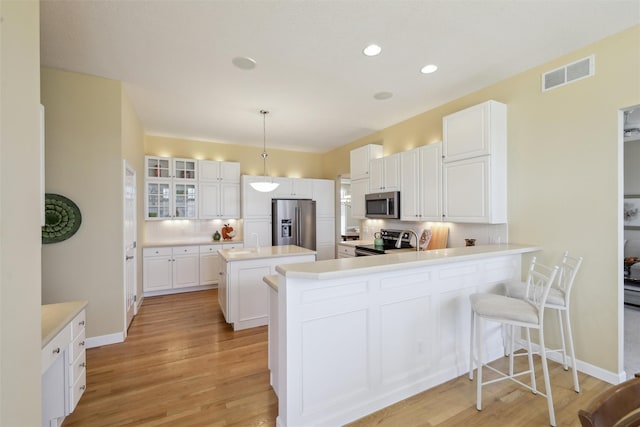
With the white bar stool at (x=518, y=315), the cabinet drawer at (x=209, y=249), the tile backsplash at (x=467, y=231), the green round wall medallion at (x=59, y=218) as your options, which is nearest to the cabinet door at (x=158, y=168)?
the cabinet drawer at (x=209, y=249)

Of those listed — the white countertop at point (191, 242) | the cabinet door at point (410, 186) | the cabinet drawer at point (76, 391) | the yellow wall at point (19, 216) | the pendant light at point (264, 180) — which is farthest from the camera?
the white countertop at point (191, 242)

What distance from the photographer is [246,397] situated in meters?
2.16

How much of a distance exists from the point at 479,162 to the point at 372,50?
1630mm

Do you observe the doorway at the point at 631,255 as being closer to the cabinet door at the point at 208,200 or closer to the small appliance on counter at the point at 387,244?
the small appliance on counter at the point at 387,244

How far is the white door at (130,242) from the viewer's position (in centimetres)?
342

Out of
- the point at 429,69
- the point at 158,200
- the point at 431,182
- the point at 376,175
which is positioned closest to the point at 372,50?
the point at 429,69

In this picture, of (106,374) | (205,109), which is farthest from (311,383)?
(205,109)

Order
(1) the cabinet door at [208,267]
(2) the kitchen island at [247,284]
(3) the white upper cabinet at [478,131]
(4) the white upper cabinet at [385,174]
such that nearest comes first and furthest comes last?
(3) the white upper cabinet at [478,131] → (2) the kitchen island at [247,284] → (4) the white upper cabinet at [385,174] → (1) the cabinet door at [208,267]

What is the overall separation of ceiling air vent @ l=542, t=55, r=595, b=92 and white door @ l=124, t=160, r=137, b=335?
15.1ft

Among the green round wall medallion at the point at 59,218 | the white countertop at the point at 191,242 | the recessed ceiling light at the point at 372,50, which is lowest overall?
the white countertop at the point at 191,242

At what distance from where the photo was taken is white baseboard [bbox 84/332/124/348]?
297 cm

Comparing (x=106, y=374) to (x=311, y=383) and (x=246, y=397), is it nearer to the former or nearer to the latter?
(x=246, y=397)

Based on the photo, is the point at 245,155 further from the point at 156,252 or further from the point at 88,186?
the point at 88,186

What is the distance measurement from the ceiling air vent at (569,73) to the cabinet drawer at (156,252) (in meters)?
5.71
